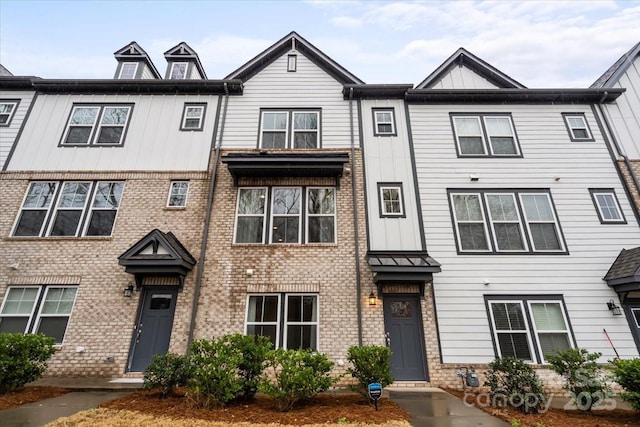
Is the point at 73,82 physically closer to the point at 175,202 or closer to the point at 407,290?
the point at 175,202

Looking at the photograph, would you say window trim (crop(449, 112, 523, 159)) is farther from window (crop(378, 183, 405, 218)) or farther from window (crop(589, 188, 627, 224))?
window (crop(378, 183, 405, 218))

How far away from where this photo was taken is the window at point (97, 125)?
10070mm

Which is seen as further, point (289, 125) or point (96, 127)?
point (289, 125)

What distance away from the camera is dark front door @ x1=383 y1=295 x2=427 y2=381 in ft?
24.9

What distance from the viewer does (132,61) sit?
11.7 metres

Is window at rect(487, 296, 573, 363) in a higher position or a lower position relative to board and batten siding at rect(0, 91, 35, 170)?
lower

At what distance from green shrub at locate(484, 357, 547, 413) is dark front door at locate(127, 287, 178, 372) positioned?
26.3 feet

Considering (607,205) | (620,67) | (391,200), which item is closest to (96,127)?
(391,200)

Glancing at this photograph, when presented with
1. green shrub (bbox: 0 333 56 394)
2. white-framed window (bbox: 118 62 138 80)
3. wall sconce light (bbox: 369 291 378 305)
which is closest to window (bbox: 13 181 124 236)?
green shrub (bbox: 0 333 56 394)

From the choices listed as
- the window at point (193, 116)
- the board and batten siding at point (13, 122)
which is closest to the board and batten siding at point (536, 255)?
the window at point (193, 116)

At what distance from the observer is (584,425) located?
485 centimetres

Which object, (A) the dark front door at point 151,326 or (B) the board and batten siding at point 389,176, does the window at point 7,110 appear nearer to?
(A) the dark front door at point 151,326

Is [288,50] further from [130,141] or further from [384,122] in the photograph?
[130,141]

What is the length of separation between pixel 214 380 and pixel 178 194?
6175mm
